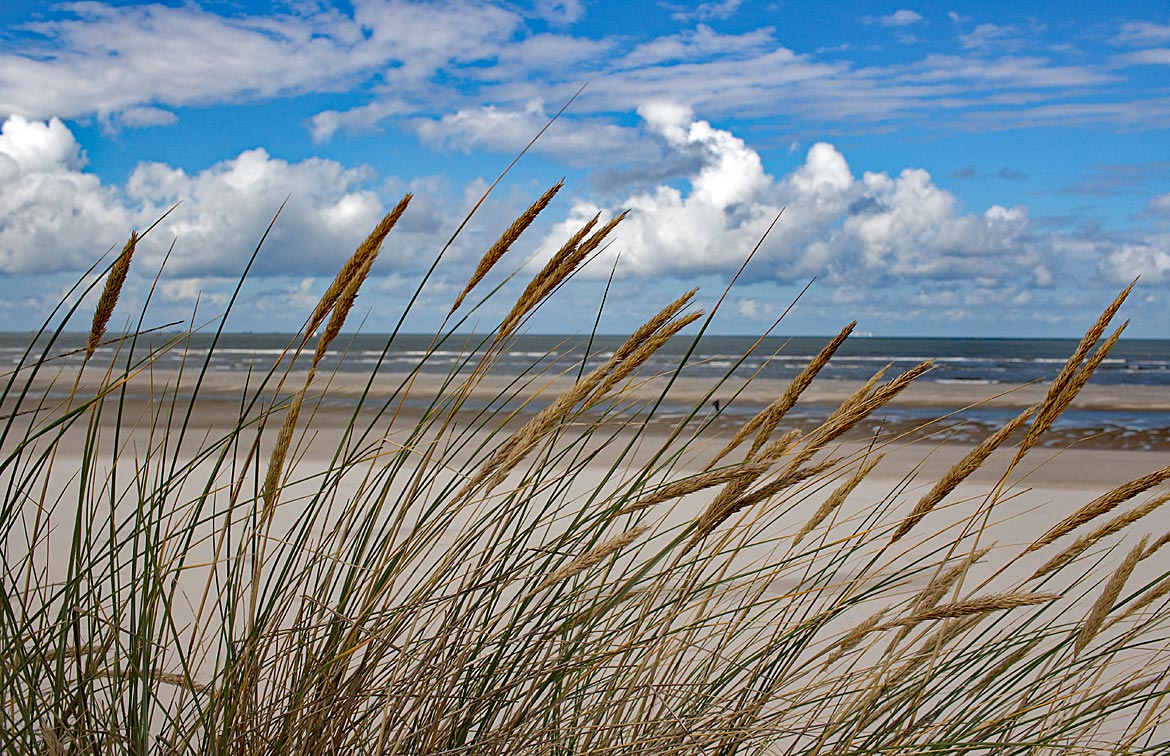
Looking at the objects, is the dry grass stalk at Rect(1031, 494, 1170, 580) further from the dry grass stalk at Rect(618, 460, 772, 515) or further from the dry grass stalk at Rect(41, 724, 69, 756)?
the dry grass stalk at Rect(41, 724, 69, 756)

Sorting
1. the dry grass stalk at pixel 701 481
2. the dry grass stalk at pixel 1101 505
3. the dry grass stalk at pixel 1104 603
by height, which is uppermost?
the dry grass stalk at pixel 701 481

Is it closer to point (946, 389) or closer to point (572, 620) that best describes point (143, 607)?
point (572, 620)

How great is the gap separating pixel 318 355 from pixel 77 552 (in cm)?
58

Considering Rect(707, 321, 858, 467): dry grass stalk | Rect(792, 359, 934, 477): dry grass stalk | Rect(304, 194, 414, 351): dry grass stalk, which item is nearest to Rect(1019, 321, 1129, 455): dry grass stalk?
Rect(792, 359, 934, 477): dry grass stalk

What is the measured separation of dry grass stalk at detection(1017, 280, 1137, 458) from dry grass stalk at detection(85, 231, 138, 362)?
5.03 ft

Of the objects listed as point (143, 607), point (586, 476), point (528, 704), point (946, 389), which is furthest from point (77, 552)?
point (946, 389)

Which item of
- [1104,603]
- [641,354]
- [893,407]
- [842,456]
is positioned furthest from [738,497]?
[893,407]

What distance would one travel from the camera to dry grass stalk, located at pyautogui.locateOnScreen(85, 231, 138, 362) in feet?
4.80

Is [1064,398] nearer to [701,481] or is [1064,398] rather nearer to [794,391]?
[794,391]

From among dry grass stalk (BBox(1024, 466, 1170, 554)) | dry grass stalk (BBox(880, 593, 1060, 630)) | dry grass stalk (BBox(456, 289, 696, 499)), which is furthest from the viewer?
dry grass stalk (BBox(1024, 466, 1170, 554))

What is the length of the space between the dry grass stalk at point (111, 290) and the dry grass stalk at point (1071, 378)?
5.03 ft

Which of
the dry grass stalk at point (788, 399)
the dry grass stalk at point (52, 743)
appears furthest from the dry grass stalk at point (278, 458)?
the dry grass stalk at point (788, 399)

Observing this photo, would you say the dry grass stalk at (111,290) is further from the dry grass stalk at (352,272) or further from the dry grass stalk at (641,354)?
the dry grass stalk at (641,354)

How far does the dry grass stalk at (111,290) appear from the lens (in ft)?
4.80
